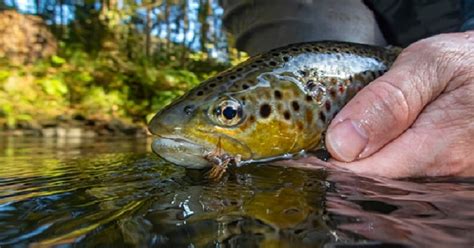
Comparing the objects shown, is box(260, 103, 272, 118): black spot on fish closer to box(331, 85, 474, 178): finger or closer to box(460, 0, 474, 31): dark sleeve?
box(331, 85, 474, 178): finger

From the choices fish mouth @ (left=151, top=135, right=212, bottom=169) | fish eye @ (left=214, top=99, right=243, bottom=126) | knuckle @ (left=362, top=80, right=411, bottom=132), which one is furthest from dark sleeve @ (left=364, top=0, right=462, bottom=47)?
fish mouth @ (left=151, top=135, right=212, bottom=169)

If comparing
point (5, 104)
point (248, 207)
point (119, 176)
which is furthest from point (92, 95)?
point (248, 207)

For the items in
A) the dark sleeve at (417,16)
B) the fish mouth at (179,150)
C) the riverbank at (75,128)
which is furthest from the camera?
the riverbank at (75,128)

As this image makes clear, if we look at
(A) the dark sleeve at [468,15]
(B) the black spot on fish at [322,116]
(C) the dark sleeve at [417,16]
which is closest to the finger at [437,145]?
(B) the black spot on fish at [322,116]

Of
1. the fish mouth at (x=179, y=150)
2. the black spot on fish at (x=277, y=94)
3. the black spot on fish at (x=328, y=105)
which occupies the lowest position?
the fish mouth at (x=179, y=150)

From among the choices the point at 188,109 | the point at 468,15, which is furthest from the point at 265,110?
the point at 468,15

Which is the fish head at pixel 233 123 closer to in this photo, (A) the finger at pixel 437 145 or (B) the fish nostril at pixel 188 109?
(B) the fish nostril at pixel 188 109

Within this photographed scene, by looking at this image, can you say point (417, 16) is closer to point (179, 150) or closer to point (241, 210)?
point (179, 150)
